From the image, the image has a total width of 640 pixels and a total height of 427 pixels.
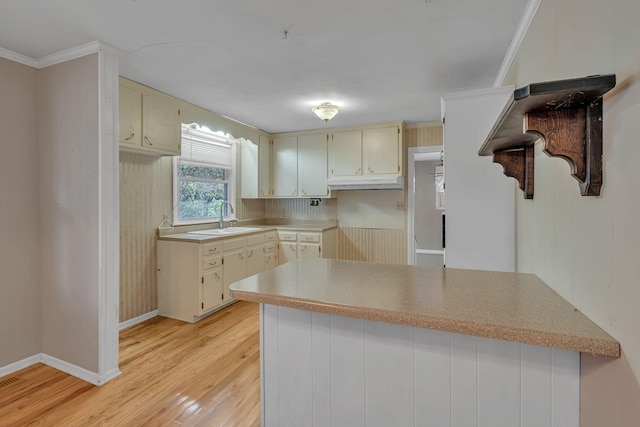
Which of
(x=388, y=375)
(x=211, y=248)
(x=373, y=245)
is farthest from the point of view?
(x=373, y=245)

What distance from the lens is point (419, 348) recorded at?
3.56 ft

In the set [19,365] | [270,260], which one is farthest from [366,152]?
[19,365]

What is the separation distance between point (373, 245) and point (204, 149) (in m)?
2.66

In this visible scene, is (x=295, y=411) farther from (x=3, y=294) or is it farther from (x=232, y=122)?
(x=232, y=122)

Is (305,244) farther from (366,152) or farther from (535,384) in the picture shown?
(535,384)

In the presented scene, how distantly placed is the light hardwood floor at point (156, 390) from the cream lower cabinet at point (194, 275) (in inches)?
17.0

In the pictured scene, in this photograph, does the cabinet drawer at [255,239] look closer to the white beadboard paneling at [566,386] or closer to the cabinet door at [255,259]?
the cabinet door at [255,259]

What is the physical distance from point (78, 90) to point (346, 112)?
2.53 m

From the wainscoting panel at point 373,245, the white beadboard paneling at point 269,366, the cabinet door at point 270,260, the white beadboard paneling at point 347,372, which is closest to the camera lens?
the white beadboard paneling at point 347,372

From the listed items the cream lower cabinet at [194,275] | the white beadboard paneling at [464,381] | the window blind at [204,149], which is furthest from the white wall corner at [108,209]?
the white beadboard paneling at [464,381]

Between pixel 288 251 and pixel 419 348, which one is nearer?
pixel 419 348

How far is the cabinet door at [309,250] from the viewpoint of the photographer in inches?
169

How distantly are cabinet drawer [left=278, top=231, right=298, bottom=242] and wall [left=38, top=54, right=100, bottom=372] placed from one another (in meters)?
2.55

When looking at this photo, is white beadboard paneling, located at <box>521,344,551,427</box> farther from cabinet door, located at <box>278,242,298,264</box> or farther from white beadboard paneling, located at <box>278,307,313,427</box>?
cabinet door, located at <box>278,242,298,264</box>
